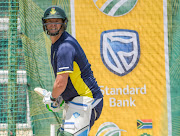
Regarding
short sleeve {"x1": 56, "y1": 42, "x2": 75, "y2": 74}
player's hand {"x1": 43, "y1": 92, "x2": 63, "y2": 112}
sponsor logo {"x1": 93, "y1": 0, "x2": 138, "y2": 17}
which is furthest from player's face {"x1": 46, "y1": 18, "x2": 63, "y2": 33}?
sponsor logo {"x1": 93, "y1": 0, "x2": 138, "y2": 17}

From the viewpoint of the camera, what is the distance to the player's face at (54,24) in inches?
126

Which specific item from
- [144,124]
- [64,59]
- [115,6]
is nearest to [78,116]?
[64,59]

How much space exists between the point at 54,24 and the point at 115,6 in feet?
5.89

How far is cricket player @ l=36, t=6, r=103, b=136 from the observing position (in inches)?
121

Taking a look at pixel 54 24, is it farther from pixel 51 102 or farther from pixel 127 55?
pixel 127 55

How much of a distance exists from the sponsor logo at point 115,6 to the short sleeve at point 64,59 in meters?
1.90

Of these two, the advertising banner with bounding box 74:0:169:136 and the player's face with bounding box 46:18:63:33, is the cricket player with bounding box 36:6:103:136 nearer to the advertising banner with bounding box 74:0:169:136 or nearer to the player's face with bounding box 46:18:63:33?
the player's face with bounding box 46:18:63:33

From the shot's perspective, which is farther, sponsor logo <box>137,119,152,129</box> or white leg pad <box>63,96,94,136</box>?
sponsor logo <box>137,119,152,129</box>

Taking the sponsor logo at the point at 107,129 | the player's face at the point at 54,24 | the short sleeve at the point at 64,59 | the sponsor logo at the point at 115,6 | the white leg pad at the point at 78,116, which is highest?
the sponsor logo at the point at 115,6

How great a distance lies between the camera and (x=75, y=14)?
4.81 metres

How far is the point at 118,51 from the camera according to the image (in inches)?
189

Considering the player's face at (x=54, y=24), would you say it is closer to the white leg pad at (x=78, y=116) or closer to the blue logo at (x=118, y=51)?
the white leg pad at (x=78, y=116)

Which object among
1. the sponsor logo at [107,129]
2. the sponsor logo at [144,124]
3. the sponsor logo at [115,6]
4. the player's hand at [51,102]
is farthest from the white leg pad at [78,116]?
the sponsor logo at [115,6]

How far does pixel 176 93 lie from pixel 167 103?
0.64 feet
